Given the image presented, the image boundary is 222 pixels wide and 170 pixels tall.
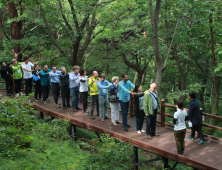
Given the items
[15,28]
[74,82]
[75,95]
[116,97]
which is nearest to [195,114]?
[116,97]

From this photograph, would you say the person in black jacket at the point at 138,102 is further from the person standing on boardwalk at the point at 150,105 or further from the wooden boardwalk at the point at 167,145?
the wooden boardwalk at the point at 167,145

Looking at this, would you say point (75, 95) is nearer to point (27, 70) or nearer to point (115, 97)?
point (115, 97)

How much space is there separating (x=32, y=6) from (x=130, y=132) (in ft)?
35.1

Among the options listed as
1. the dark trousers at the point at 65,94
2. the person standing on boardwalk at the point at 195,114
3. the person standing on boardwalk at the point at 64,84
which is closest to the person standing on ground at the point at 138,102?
the person standing on boardwalk at the point at 195,114

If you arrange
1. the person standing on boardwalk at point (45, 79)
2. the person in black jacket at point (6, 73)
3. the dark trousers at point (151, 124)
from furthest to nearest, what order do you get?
the person in black jacket at point (6, 73)
the person standing on boardwalk at point (45, 79)
the dark trousers at point (151, 124)

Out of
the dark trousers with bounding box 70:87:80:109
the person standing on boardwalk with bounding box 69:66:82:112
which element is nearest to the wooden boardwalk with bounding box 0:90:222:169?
the dark trousers with bounding box 70:87:80:109

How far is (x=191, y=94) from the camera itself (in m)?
6.57

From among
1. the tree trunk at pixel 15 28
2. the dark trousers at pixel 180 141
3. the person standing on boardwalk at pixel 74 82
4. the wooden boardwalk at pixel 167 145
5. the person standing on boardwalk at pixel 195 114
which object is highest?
the tree trunk at pixel 15 28

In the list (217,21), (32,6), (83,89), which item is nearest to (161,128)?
(83,89)

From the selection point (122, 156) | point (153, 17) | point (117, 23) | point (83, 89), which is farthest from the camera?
point (117, 23)

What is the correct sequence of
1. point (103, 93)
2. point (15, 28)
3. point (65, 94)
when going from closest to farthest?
point (103, 93) → point (65, 94) → point (15, 28)

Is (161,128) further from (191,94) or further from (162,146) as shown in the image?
(191,94)

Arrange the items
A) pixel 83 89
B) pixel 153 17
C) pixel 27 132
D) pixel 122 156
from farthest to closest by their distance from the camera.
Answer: pixel 153 17
pixel 83 89
pixel 27 132
pixel 122 156

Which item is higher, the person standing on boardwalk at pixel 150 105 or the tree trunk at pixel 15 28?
the tree trunk at pixel 15 28
